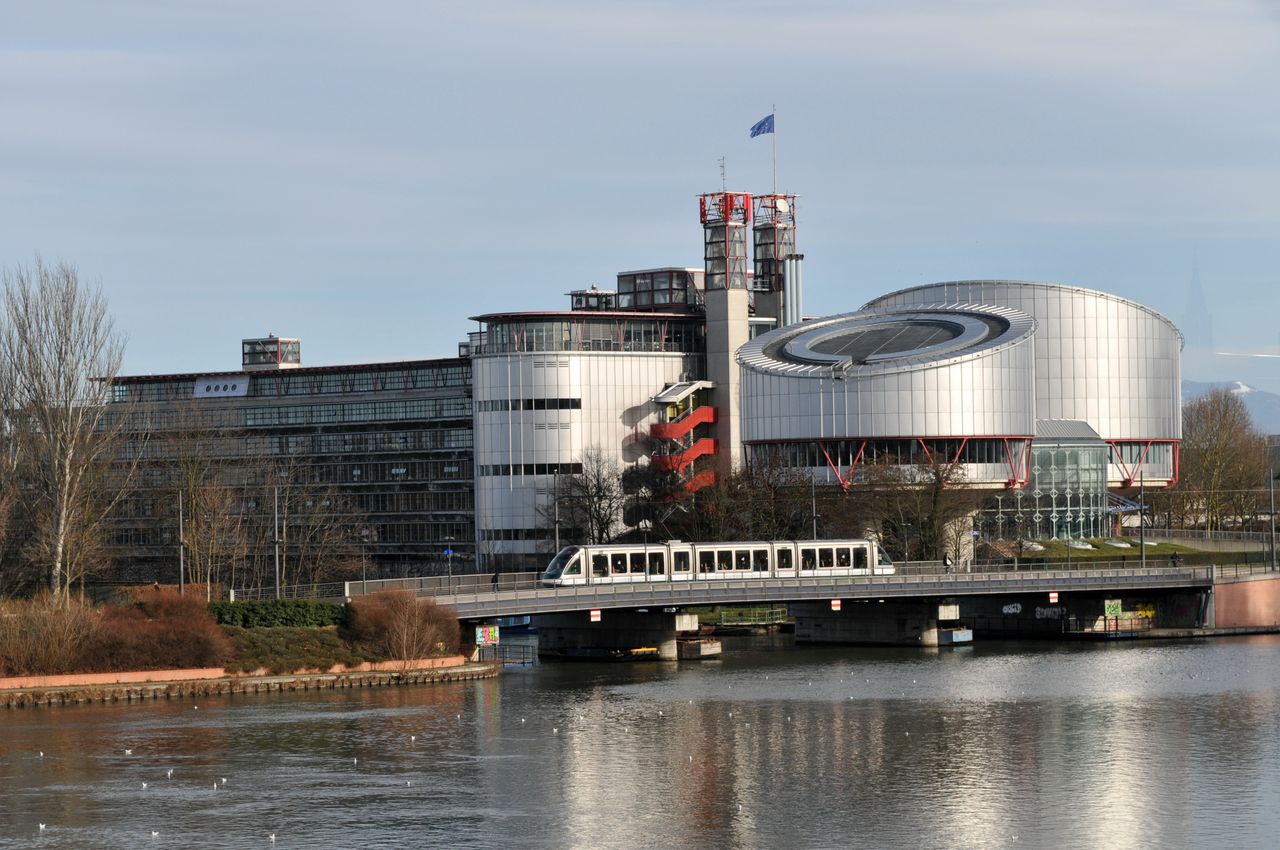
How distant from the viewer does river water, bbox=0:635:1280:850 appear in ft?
197

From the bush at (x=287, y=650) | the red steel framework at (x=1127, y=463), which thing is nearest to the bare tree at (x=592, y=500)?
the red steel framework at (x=1127, y=463)

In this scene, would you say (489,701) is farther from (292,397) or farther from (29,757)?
(292,397)

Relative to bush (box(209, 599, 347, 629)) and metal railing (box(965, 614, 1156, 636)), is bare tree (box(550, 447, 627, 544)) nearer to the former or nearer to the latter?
metal railing (box(965, 614, 1156, 636))

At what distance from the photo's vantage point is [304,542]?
144m

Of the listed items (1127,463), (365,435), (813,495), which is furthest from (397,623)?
(1127,463)

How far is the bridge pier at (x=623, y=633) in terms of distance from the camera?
116 meters

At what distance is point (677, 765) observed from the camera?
72.1m

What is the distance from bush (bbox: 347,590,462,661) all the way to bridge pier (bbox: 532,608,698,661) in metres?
16.8

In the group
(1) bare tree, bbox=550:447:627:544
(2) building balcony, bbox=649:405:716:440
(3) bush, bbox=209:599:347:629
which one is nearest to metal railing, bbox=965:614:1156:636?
(1) bare tree, bbox=550:447:627:544

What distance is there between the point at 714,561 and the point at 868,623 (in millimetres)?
14207

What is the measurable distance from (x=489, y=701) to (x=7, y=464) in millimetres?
38781

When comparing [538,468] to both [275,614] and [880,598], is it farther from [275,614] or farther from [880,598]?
[275,614]

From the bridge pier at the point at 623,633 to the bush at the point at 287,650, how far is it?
20430mm

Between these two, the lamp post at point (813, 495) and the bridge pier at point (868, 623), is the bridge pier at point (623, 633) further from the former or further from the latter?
the lamp post at point (813, 495)
